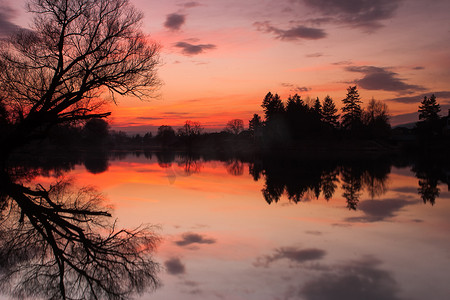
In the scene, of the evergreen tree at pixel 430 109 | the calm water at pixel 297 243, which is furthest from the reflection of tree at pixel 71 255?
the evergreen tree at pixel 430 109

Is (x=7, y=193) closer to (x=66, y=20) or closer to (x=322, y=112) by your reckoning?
(x=66, y=20)

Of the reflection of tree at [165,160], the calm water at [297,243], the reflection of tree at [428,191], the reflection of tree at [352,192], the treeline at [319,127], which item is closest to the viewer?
the calm water at [297,243]

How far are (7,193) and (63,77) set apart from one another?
9.37m

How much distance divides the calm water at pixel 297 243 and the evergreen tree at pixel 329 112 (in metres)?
80.4

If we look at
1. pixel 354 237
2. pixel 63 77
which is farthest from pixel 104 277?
pixel 63 77

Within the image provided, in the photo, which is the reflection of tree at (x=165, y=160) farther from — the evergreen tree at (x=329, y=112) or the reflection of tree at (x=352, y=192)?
the evergreen tree at (x=329, y=112)

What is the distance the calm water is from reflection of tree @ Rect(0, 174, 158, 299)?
16.6 inches

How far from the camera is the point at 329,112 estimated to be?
91.2 metres

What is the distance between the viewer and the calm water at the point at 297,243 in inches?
197

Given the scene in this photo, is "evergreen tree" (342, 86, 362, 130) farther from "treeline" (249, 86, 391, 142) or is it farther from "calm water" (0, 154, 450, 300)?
"calm water" (0, 154, 450, 300)

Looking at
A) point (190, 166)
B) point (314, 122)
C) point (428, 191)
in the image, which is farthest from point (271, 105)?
point (428, 191)

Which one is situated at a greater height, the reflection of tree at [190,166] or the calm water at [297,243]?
the calm water at [297,243]

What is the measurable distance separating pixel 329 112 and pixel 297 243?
291 feet

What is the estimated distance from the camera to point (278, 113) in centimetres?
8438
